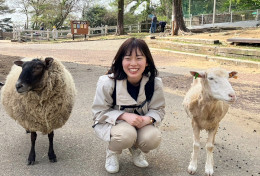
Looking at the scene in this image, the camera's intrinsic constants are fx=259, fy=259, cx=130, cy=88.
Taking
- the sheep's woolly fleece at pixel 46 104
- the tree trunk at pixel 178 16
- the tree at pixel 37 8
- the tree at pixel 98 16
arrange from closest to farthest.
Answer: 1. the sheep's woolly fleece at pixel 46 104
2. the tree trunk at pixel 178 16
3. the tree at pixel 98 16
4. the tree at pixel 37 8

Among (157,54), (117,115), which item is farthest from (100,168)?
(157,54)

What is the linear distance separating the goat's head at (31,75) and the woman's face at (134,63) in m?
1.11

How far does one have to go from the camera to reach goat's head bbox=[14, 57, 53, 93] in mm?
2957

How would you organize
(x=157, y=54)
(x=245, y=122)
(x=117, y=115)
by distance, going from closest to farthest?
(x=117, y=115)
(x=245, y=122)
(x=157, y=54)

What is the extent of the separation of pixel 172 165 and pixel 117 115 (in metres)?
0.94

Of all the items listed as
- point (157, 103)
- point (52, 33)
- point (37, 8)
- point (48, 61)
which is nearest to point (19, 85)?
point (48, 61)

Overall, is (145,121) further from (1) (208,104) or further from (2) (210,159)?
(2) (210,159)

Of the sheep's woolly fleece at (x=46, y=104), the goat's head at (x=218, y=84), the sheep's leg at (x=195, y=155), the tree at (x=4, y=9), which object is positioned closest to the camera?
the goat's head at (x=218, y=84)

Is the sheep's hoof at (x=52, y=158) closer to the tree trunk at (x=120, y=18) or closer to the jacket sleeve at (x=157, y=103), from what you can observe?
the jacket sleeve at (x=157, y=103)

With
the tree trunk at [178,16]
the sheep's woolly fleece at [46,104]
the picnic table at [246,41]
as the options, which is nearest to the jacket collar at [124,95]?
the sheep's woolly fleece at [46,104]

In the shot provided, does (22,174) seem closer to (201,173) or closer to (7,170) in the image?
(7,170)

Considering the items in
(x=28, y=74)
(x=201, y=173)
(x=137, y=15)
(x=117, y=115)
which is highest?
(x=137, y=15)

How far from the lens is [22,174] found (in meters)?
2.86

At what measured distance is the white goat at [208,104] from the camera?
2.77 metres
